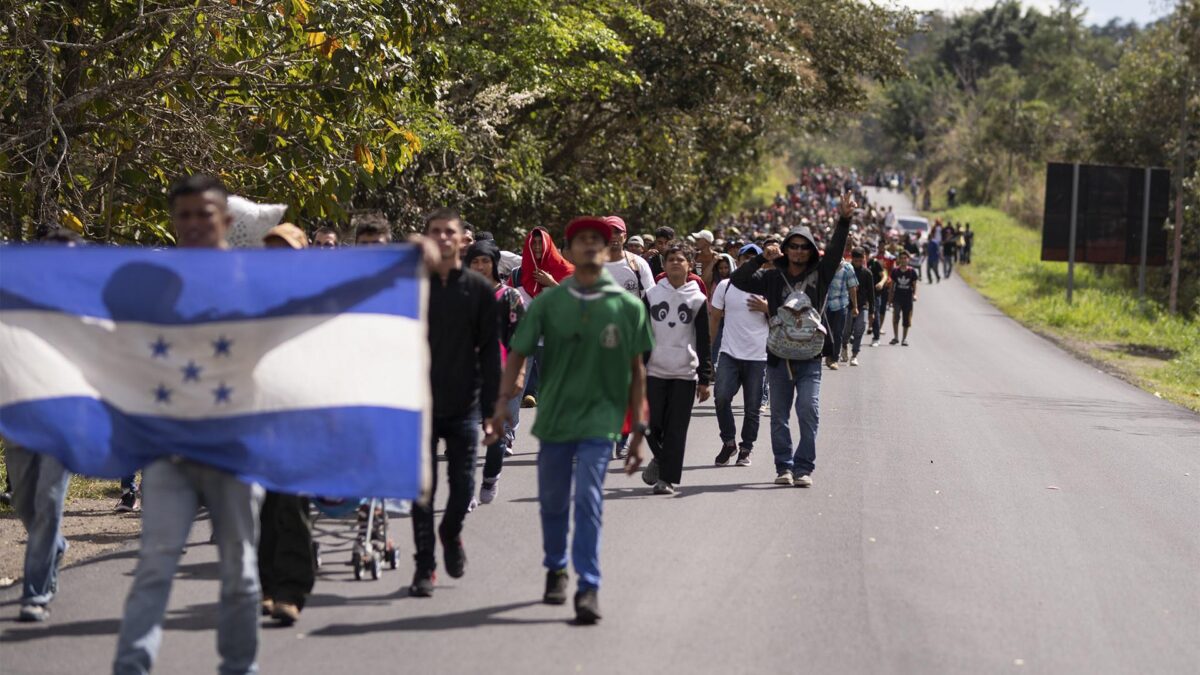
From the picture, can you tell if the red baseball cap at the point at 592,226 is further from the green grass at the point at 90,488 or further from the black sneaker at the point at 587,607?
the green grass at the point at 90,488

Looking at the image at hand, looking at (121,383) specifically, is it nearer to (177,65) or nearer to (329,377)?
(329,377)

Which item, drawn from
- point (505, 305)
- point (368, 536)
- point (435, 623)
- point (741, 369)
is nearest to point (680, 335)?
point (505, 305)

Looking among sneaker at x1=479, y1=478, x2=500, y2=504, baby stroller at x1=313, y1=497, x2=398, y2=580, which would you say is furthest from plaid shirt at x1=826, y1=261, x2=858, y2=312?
baby stroller at x1=313, y1=497, x2=398, y2=580

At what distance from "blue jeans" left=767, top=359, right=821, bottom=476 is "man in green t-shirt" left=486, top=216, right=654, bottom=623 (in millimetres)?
4331

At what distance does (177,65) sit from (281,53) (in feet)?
3.36

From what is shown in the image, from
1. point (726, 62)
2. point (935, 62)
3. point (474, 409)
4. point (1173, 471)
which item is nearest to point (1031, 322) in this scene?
point (726, 62)

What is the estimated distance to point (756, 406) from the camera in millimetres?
13328

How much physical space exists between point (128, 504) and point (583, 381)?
182 inches

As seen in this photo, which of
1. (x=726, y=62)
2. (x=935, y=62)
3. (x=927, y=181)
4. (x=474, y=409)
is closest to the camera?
(x=474, y=409)

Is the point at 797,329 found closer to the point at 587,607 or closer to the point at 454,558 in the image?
the point at 454,558

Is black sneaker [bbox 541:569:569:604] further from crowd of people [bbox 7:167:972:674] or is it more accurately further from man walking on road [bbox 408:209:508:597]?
man walking on road [bbox 408:209:508:597]

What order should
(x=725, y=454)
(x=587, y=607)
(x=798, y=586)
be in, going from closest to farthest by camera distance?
(x=587, y=607), (x=798, y=586), (x=725, y=454)

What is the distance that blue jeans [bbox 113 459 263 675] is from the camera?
5.75 m

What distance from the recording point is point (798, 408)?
1198 centimetres
